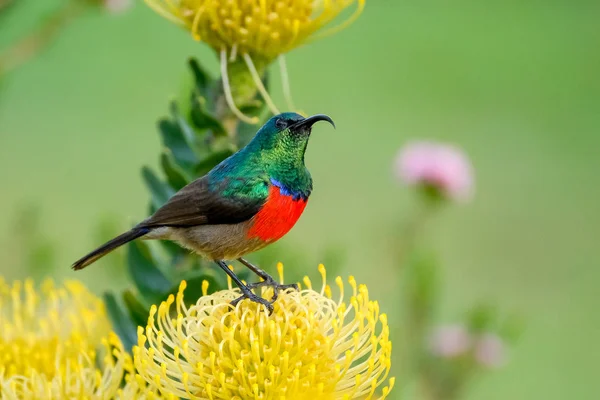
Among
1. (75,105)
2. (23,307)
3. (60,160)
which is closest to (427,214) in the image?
(23,307)

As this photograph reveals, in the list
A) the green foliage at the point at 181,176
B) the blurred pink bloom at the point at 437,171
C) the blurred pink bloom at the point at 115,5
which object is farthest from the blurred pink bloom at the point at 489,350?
the blurred pink bloom at the point at 115,5

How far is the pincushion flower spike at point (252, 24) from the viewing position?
1.04m

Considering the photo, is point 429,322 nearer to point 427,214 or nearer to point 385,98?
point 427,214

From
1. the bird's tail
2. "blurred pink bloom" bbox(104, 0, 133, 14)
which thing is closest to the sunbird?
the bird's tail

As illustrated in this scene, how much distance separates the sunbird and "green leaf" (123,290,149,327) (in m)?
0.05

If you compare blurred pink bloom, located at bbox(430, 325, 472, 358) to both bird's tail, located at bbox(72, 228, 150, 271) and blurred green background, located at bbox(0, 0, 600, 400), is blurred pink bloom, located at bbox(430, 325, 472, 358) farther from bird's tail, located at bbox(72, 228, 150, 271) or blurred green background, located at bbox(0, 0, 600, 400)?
bird's tail, located at bbox(72, 228, 150, 271)

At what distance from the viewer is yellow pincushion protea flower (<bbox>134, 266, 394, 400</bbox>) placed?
0.87 m

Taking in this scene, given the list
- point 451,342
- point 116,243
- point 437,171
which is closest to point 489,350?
point 451,342

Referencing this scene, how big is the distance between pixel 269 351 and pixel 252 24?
0.38 metres

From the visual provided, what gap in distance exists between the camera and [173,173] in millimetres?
1007

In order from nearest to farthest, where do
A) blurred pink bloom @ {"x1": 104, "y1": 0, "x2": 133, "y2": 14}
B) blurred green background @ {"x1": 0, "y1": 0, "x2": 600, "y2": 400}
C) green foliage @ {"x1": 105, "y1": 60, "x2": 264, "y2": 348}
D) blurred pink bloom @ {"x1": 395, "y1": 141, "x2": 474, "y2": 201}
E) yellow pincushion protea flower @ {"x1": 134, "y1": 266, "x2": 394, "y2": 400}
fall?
yellow pincushion protea flower @ {"x1": 134, "y1": 266, "x2": 394, "y2": 400} < green foliage @ {"x1": 105, "y1": 60, "x2": 264, "y2": 348} < blurred pink bloom @ {"x1": 104, "y1": 0, "x2": 133, "y2": 14} < blurred pink bloom @ {"x1": 395, "y1": 141, "x2": 474, "y2": 201} < blurred green background @ {"x1": 0, "y1": 0, "x2": 600, "y2": 400}

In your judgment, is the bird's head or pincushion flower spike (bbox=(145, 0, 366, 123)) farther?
pincushion flower spike (bbox=(145, 0, 366, 123))

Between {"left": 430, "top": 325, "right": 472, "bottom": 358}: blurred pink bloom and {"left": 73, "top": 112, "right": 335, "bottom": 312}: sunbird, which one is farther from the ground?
{"left": 73, "top": 112, "right": 335, "bottom": 312}: sunbird

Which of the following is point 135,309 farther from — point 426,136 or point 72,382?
point 426,136
